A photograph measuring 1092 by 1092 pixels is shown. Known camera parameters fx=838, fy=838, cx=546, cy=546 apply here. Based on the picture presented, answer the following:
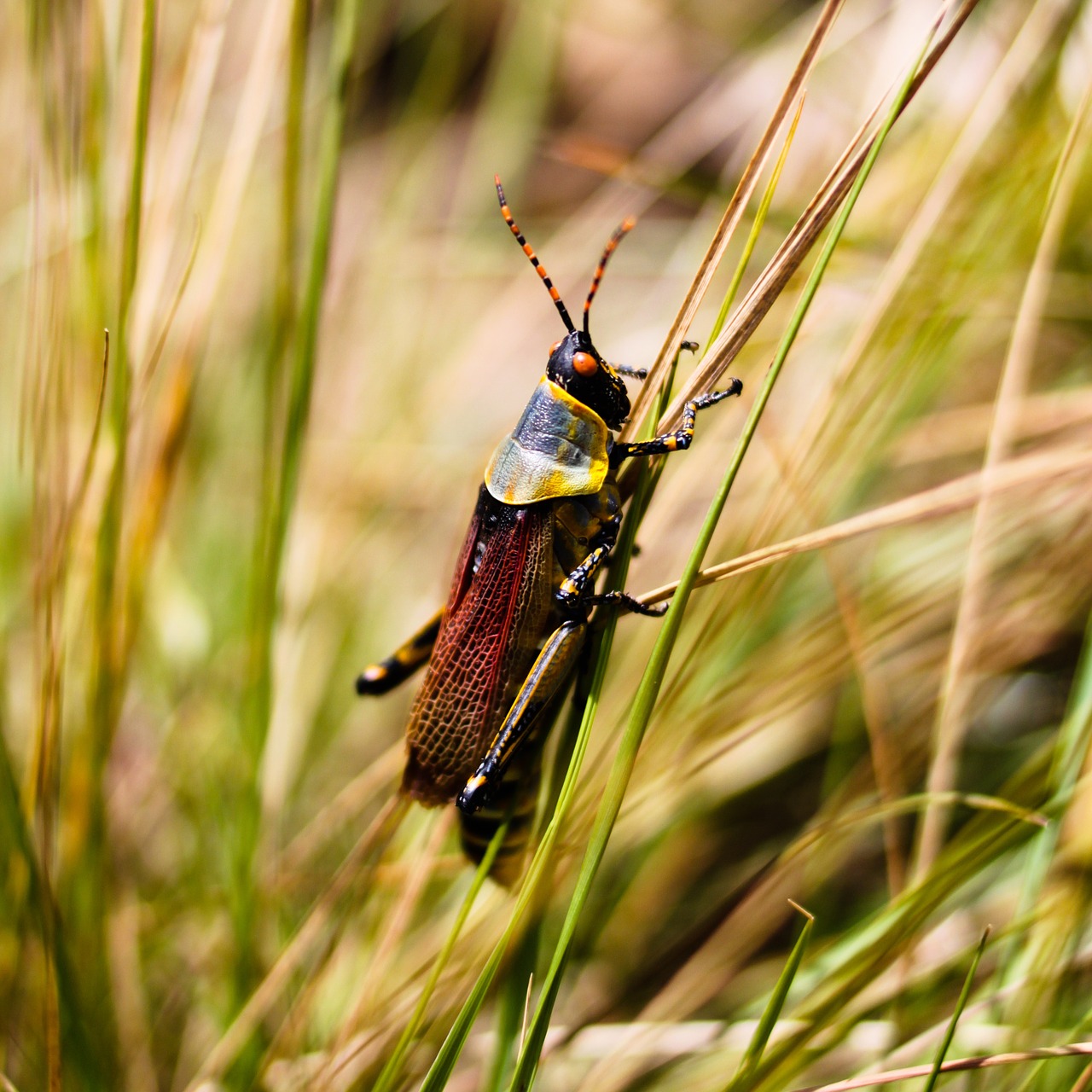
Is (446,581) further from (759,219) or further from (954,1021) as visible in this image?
(954,1021)

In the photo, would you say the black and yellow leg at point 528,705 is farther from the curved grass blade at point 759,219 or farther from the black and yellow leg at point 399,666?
the curved grass blade at point 759,219

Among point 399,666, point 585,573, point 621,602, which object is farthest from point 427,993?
point 399,666

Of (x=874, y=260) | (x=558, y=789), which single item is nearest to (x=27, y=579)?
(x=558, y=789)

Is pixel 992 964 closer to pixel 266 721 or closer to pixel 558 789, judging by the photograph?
pixel 558 789

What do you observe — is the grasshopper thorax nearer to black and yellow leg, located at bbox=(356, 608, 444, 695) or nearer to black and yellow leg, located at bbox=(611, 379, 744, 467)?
black and yellow leg, located at bbox=(611, 379, 744, 467)

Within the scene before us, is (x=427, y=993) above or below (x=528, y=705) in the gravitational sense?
below
